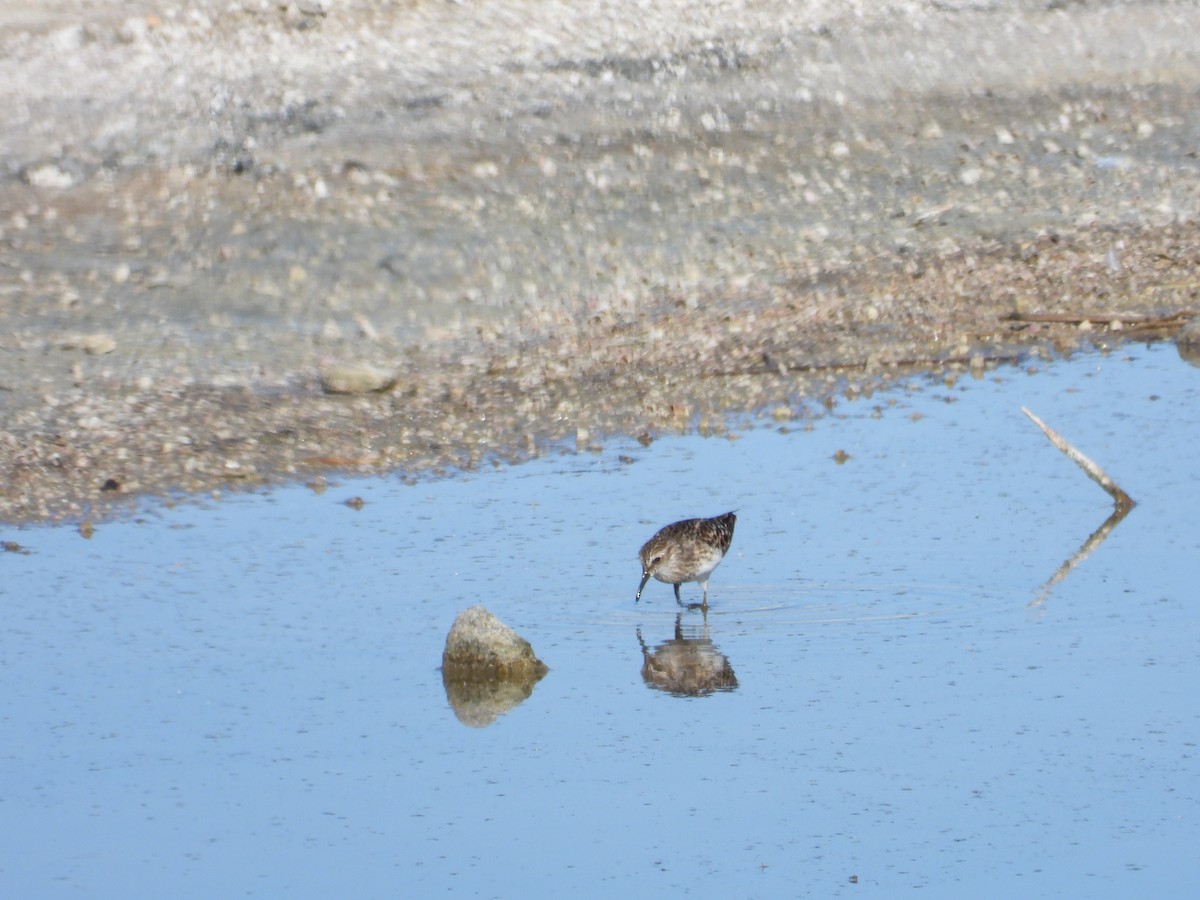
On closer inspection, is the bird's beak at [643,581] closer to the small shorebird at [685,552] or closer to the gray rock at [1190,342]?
the small shorebird at [685,552]

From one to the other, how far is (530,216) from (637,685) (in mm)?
6706

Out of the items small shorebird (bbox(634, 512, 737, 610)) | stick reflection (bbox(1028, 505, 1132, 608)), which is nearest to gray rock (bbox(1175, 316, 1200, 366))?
stick reflection (bbox(1028, 505, 1132, 608))

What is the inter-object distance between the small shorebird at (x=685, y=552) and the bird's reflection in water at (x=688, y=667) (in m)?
0.23

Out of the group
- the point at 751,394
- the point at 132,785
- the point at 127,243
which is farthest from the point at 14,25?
the point at 132,785

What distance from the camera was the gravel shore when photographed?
33.9ft

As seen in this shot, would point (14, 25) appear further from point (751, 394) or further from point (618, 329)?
point (751, 394)

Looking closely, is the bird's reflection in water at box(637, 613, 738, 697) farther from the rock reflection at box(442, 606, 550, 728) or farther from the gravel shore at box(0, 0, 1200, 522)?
the gravel shore at box(0, 0, 1200, 522)

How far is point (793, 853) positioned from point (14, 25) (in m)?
11.8

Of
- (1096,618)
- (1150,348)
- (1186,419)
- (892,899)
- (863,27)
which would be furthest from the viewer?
(863,27)

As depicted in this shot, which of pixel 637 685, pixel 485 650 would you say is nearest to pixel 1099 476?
pixel 637 685

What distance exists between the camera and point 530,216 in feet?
Result: 43.7

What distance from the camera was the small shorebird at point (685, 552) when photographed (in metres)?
7.68

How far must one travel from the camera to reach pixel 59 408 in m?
10.2

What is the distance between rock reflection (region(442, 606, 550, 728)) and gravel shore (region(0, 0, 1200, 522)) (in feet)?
8.54
